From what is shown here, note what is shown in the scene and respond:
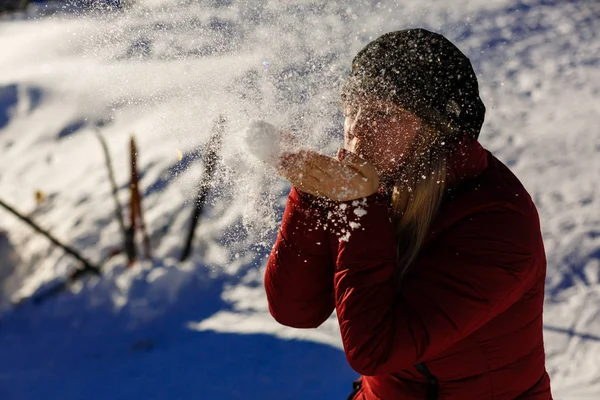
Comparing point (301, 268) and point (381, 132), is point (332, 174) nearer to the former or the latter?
point (381, 132)

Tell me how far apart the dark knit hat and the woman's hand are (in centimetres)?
17

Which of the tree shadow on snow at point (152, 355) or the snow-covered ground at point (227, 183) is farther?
the tree shadow on snow at point (152, 355)

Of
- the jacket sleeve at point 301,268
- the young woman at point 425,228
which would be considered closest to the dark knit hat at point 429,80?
the young woman at point 425,228

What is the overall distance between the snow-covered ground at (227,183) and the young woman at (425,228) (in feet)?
0.79

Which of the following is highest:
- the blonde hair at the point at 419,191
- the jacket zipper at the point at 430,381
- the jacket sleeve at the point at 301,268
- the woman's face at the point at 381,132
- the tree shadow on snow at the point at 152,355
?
the woman's face at the point at 381,132

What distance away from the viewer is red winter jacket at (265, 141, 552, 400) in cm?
112

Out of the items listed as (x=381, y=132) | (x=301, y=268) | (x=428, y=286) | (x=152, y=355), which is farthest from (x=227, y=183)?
(x=152, y=355)

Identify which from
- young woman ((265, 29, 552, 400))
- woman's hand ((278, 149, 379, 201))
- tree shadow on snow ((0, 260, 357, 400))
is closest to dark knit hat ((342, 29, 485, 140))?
young woman ((265, 29, 552, 400))

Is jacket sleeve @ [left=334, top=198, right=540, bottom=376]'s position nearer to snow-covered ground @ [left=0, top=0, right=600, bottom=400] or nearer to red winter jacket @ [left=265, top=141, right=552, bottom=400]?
red winter jacket @ [left=265, top=141, right=552, bottom=400]

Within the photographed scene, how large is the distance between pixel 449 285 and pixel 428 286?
0.04 metres

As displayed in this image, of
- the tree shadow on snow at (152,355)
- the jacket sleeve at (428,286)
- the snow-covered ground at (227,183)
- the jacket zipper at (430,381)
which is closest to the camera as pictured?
the jacket sleeve at (428,286)

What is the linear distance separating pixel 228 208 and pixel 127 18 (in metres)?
3.24

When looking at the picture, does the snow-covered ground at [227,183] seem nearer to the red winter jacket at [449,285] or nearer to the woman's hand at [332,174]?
the woman's hand at [332,174]

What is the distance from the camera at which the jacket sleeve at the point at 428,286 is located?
1111 mm
